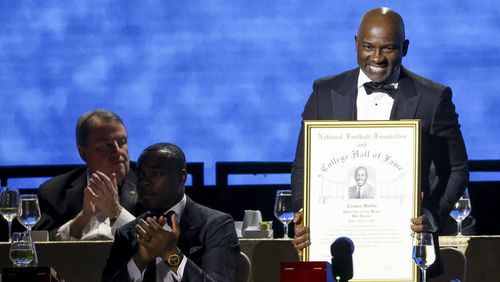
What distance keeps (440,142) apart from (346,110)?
1.28 ft

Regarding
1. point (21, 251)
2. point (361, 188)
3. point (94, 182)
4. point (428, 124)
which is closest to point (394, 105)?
point (428, 124)

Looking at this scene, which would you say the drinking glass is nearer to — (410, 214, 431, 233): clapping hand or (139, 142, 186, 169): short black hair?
(139, 142, 186, 169): short black hair


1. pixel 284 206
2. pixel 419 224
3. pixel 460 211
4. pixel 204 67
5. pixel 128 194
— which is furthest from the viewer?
pixel 204 67

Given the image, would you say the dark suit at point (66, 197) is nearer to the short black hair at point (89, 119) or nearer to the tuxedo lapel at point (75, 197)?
the tuxedo lapel at point (75, 197)

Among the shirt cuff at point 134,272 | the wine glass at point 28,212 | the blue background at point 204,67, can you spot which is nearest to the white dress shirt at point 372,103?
the shirt cuff at point 134,272

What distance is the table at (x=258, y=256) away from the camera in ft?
17.3

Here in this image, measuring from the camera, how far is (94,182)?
670cm

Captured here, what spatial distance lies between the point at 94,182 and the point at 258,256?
1637 millimetres

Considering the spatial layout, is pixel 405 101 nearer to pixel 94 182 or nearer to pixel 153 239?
pixel 153 239

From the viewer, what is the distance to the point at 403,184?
484 centimetres

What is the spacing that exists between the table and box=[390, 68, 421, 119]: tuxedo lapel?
65cm

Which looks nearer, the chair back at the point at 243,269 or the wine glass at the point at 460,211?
the chair back at the point at 243,269

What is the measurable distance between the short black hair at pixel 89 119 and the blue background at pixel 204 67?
3.16ft

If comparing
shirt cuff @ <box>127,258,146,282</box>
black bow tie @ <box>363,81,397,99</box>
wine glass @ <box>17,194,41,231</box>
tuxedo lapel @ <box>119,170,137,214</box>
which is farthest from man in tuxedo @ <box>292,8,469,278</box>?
tuxedo lapel @ <box>119,170,137,214</box>
